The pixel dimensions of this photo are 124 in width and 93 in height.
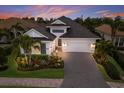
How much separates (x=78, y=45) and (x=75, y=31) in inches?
109

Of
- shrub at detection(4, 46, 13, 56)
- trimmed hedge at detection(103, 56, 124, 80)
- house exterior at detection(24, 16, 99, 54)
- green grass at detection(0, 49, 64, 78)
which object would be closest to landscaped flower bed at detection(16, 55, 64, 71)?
green grass at detection(0, 49, 64, 78)

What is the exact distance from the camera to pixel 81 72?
2177 centimetres

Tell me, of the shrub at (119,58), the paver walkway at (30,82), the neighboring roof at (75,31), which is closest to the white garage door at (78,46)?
the neighboring roof at (75,31)

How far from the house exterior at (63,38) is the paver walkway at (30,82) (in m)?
7.32

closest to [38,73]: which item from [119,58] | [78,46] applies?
[78,46]

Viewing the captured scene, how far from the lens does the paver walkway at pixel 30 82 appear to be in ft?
60.5

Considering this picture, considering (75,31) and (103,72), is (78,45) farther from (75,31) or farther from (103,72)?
(103,72)

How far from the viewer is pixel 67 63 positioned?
24.6m

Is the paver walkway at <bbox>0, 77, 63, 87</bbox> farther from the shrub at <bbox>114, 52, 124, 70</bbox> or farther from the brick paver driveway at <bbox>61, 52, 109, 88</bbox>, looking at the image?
the shrub at <bbox>114, 52, 124, 70</bbox>

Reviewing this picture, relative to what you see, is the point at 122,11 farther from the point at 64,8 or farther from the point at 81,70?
the point at 81,70

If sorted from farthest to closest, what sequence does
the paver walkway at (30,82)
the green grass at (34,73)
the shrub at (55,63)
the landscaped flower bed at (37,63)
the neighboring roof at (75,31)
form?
the neighboring roof at (75,31), the shrub at (55,63), the landscaped flower bed at (37,63), the green grass at (34,73), the paver walkway at (30,82)

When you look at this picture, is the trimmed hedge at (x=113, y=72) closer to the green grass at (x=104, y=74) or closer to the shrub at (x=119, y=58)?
the green grass at (x=104, y=74)

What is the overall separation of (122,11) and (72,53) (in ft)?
30.8
